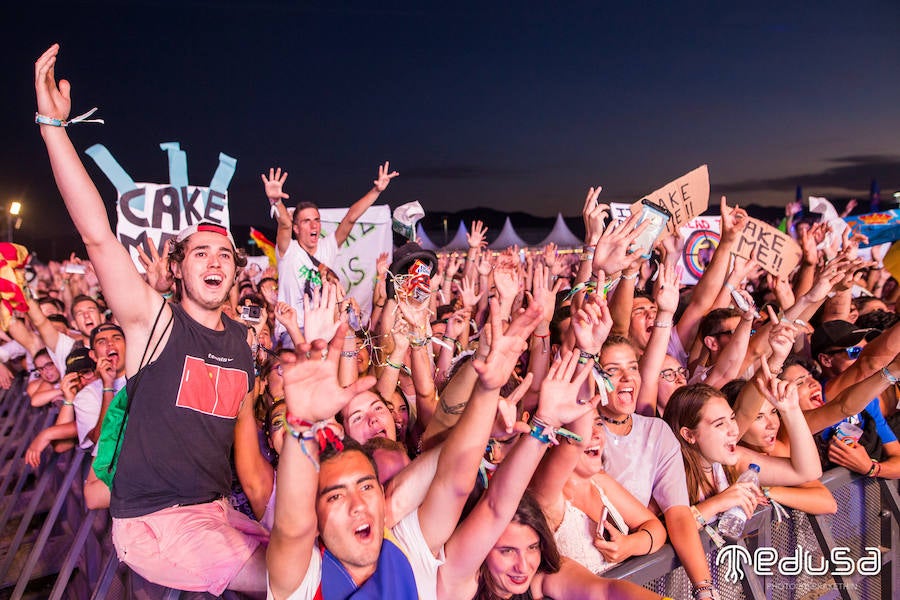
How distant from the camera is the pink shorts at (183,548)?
2.26 meters

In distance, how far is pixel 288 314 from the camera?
1.82 metres

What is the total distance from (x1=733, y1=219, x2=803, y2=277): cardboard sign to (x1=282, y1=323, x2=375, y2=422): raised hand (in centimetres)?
426

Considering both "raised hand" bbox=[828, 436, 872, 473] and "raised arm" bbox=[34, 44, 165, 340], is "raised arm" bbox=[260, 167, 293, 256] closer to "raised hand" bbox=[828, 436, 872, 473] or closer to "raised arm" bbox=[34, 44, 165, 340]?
"raised arm" bbox=[34, 44, 165, 340]

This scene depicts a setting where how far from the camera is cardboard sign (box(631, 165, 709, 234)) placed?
15.5 ft

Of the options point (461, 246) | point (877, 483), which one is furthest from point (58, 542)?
point (461, 246)

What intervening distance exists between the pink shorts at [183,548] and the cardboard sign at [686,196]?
3680 mm

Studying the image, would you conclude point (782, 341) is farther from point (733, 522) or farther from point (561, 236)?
point (561, 236)

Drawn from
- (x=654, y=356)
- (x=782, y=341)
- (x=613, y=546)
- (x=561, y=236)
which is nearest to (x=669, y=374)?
(x=654, y=356)

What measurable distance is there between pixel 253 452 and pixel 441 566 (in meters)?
1.12

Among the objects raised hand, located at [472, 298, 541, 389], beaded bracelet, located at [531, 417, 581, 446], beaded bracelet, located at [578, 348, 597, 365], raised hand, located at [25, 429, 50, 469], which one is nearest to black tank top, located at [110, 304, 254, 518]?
raised hand, located at [472, 298, 541, 389]

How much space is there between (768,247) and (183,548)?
4745 mm

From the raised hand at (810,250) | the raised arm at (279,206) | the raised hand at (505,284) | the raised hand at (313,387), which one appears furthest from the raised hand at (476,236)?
the raised hand at (313,387)

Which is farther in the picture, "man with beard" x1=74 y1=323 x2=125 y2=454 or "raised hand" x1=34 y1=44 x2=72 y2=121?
"man with beard" x1=74 y1=323 x2=125 y2=454

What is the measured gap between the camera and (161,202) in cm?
568
